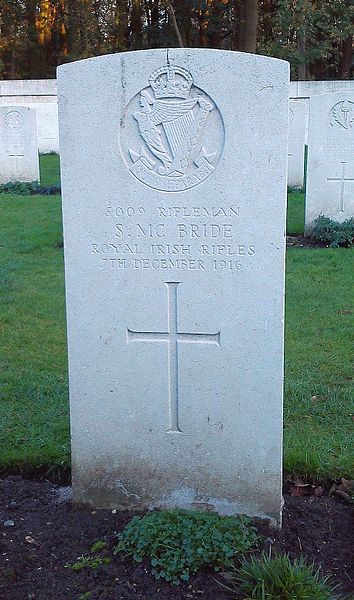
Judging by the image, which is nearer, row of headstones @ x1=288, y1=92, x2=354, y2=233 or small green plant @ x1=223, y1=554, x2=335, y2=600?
small green plant @ x1=223, y1=554, x2=335, y2=600

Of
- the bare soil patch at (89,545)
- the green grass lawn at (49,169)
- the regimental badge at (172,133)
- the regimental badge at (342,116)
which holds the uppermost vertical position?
the regimental badge at (342,116)

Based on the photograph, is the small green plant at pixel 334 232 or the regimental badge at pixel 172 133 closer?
A: the regimental badge at pixel 172 133

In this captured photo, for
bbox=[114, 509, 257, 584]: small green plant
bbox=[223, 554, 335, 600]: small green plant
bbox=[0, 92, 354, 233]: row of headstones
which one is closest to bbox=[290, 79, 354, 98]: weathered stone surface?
bbox=[0, 92, 354, 233]: row of headstones

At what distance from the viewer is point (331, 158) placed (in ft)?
30.8

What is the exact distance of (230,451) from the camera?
3.22 m

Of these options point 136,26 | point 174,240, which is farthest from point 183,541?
point 136,26

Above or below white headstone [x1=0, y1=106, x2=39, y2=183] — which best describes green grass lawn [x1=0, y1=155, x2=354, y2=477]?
below

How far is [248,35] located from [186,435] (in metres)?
21.4

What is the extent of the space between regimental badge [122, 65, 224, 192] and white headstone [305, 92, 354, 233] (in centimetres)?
667

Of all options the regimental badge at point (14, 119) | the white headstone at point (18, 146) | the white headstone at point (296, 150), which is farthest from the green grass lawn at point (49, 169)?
the white headstone at point (296, 150)

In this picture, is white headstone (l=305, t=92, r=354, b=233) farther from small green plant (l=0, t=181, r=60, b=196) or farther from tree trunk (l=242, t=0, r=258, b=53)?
tree trunk (l=242, t=0, r=258, b=53)

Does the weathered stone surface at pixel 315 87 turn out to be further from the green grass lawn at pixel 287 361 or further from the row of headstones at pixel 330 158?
the green grass lawn at pixel 287 361

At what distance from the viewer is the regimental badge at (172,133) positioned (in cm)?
298

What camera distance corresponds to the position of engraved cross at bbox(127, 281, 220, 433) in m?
3.16
